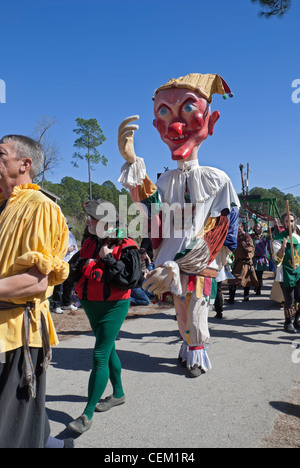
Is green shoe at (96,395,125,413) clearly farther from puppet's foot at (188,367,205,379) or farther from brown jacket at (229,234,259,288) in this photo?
brown jacket at (229,234,259,288)

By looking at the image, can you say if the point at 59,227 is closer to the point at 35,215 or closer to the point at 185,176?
the point at 35,215

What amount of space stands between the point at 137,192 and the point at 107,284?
51.0 inches

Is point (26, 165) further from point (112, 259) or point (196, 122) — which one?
point (196, 122)

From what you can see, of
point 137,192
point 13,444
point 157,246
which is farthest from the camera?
point 157,246

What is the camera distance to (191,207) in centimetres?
394

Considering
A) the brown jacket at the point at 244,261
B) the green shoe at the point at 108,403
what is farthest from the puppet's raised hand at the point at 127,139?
the brown jacket at the point at 244,261

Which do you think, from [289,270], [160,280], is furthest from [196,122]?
[289,270]

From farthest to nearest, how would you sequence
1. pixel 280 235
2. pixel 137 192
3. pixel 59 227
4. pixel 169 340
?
pixel 280 235, pixel 169 340, pixel 137 192, pixel 59 227

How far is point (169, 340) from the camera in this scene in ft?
17.3

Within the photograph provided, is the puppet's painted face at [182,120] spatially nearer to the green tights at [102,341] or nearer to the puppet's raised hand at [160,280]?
the puppet's raised hand at [160,280]

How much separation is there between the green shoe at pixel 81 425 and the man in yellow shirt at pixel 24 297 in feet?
2.34

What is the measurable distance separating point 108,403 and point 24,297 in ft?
5.39
